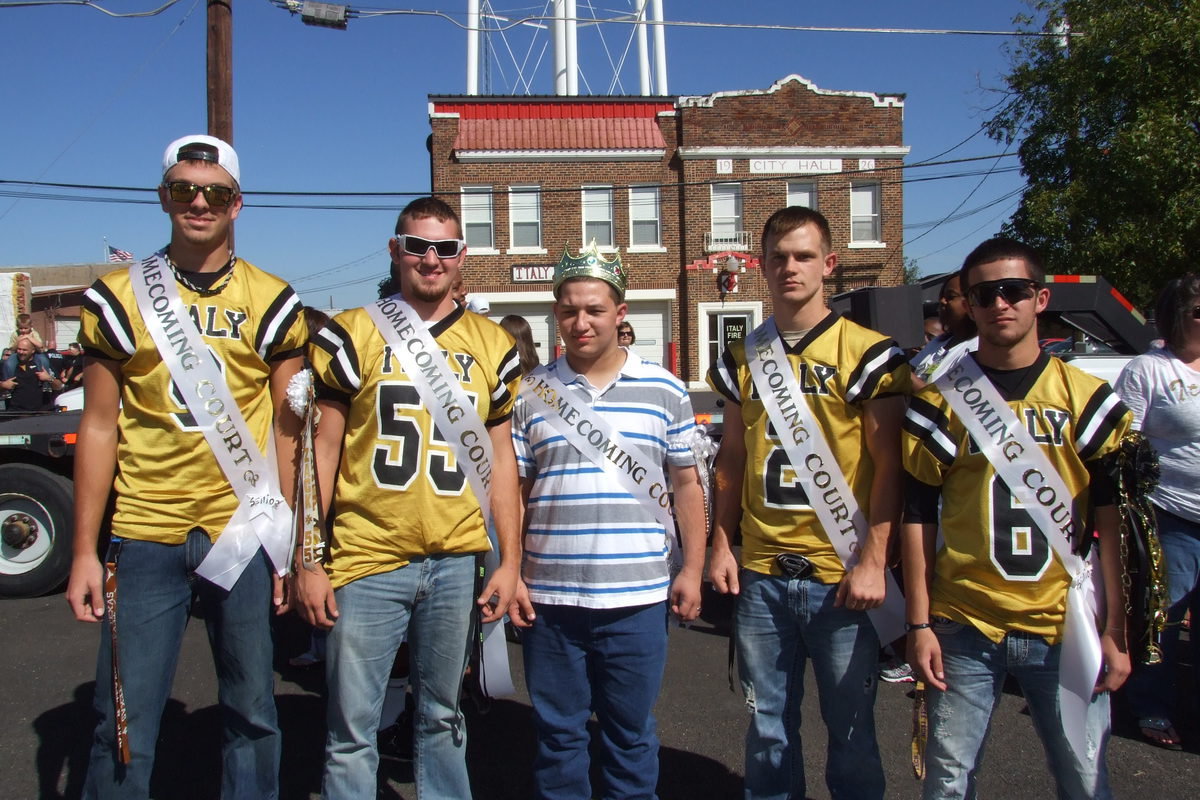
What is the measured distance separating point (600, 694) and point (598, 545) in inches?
18.7


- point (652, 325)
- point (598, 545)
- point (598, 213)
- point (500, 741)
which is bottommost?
point (500, 741)

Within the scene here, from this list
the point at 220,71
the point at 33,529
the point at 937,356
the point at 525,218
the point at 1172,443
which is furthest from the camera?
the point at 525,218

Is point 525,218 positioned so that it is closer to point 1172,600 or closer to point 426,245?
point 1172,600

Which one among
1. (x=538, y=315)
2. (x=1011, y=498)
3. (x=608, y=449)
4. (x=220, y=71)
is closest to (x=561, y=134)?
(x=538, y=315)

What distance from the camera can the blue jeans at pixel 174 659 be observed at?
2.31 meters

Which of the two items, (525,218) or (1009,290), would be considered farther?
(525,218)

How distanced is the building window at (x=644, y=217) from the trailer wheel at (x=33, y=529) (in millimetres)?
16905

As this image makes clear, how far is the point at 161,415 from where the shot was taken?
92.2 inches

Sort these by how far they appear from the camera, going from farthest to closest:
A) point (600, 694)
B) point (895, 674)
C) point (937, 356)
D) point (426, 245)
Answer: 1. point (895, 674)
2. point (937, 356)
3. point (600, 694)
4. point (426, 245)

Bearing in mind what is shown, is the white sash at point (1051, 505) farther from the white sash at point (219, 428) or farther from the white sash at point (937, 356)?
the white sash at point (219, 428)

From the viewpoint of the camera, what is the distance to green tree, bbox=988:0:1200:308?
34.8ft

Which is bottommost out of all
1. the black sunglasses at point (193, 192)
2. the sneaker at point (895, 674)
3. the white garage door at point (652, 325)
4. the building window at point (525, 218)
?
the sneaker at point (895, 674)

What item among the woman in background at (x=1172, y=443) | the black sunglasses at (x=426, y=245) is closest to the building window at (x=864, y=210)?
the woman in background at (x=1172, y=443)

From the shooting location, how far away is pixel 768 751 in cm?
252
